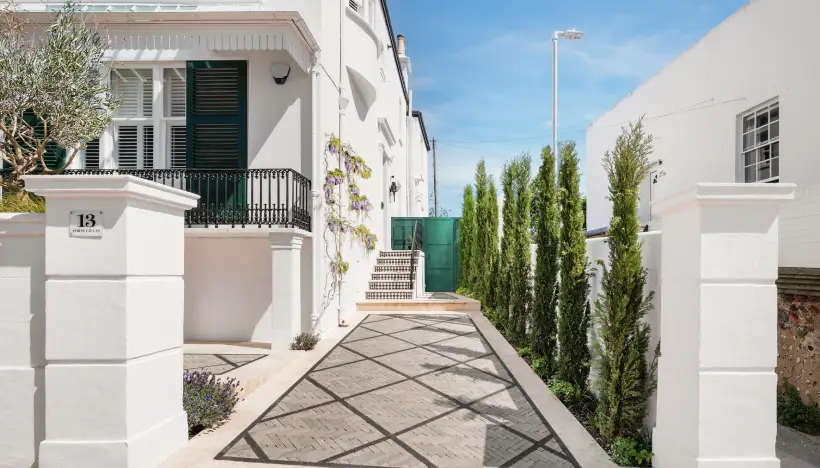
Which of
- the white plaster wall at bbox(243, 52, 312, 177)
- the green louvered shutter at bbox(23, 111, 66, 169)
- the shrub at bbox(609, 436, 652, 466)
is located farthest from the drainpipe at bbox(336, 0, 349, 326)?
the shrub at bbox(609, 436, 652, 466)

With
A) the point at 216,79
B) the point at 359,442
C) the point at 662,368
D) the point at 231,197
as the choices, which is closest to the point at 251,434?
the point at 359,442

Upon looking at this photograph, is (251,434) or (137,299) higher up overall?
(137,299)

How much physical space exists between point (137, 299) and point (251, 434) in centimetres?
158

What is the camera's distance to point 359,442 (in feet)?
12.3

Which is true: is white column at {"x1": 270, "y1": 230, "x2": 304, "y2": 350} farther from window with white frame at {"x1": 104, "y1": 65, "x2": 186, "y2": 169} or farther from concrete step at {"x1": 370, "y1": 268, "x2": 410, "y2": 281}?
concrete step at {"x1": 370, "y1": 268, "x2": 410, "y2": 281}

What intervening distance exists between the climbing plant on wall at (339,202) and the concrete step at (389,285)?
2622mm

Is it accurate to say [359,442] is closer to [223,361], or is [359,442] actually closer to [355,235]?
[223,361]

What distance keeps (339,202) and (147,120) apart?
358cm

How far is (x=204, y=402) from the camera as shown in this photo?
3.94 meters

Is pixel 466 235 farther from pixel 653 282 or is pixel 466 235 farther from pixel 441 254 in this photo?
pixel 653 282

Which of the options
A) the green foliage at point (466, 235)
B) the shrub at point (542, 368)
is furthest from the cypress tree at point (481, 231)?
the shrub at point (542, 368)

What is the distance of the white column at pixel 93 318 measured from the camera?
2990mm

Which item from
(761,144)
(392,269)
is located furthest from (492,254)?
(761,144)

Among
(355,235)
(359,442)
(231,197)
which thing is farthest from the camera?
(355,235)
